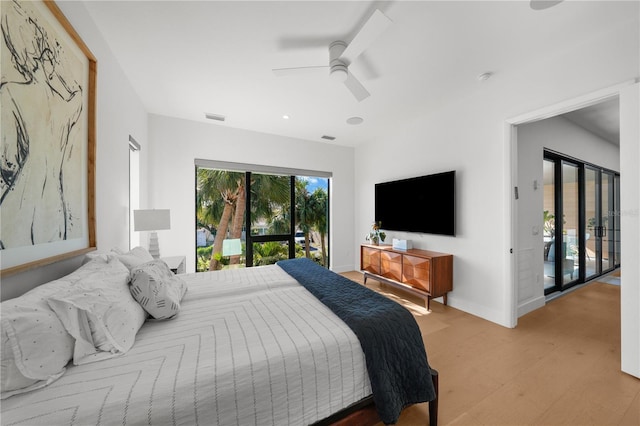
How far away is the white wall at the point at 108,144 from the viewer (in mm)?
1508

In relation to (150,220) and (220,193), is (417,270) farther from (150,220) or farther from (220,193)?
Result: (220,193)

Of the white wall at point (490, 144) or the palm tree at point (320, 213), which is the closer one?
the white wall at point (490, 144)

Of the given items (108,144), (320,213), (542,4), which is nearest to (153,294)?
(108,144)

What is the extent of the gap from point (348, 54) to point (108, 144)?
212cm

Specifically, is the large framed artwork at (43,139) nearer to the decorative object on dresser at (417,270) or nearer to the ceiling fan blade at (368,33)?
the ceiling fan blade at (368,33)

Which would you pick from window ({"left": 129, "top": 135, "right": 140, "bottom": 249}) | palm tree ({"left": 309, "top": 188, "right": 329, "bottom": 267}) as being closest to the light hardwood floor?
palm tree ({"left": 309, "top": 188, "right": 329, "bottom": 267})

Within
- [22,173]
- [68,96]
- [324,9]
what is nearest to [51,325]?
[22,173]

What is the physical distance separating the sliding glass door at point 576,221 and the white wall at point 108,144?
493 centimetres

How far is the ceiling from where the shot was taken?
5.49 feet

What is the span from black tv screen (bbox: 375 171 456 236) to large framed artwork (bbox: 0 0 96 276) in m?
3.58

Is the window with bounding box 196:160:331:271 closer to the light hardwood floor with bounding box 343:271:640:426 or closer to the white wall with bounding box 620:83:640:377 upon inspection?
the light hardwood floor with bounding box 343:271:640:426

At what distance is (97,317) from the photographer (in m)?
1.03

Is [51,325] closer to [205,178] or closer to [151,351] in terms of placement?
[151,351]

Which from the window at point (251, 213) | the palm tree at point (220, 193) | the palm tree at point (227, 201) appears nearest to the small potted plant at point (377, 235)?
the window at point (251, 213)
